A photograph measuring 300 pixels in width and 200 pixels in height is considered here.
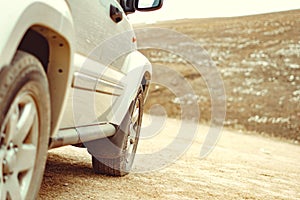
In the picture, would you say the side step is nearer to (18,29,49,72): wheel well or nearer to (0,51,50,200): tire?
(0,51,50,200): tire

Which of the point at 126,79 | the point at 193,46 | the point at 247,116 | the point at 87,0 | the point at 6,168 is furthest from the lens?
the point at 193,46

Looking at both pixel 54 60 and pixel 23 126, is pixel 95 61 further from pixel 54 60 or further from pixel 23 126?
pixel 23 126

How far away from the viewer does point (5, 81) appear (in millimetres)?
1789

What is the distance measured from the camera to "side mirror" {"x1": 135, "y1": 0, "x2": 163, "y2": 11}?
4.26 metres

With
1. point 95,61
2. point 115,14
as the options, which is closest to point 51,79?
point 95,61

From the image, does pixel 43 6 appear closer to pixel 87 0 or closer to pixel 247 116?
pixel 87 0

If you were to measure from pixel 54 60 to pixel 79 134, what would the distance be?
2.42 feet

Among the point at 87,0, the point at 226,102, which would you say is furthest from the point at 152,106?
the point at 87,0

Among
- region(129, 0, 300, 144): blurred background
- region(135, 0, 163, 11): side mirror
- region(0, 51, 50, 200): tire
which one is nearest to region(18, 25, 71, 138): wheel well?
region(0, 51, 50, 200): tire

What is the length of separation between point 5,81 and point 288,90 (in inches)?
869

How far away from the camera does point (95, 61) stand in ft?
10.1

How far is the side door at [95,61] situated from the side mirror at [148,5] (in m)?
0.41

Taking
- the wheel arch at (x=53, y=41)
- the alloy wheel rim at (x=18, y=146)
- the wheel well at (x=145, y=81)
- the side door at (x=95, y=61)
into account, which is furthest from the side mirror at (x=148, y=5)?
the alloy wheel rim at (x=18, y=146)

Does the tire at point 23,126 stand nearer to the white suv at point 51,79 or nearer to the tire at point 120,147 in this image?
the white suv at point 51,79
